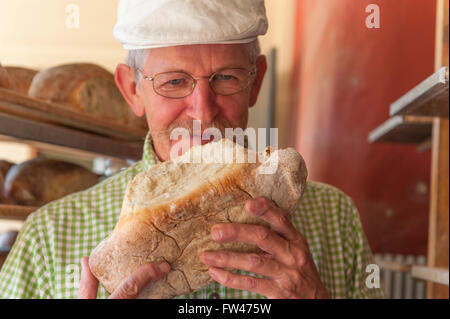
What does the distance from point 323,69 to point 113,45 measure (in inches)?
14.7

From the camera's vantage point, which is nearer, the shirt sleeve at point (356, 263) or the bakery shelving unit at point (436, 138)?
the shirt sleeve at point (356, 263)

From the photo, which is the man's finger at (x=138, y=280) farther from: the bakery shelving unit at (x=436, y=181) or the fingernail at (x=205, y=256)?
the bakery shelving unit at (x=436, y=181)

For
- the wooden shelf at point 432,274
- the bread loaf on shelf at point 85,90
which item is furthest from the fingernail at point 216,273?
the bread loaf on shelf at point 85,90

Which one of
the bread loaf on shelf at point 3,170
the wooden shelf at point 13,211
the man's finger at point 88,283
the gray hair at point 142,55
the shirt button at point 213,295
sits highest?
the gray hair at point 142,55

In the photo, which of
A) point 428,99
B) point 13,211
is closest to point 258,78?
point 428,99

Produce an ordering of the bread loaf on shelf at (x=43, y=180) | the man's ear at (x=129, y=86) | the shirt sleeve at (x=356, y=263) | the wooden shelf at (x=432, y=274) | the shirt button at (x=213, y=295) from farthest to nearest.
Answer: the bread loaf on shelf at (x=43, y=180)
the wooden shelf at (x=432, y=274)
the shirt sleeve at (x=356, y=263)
the shirt button at (x=213, y=295)
the man's ear at (x=129, y=86)

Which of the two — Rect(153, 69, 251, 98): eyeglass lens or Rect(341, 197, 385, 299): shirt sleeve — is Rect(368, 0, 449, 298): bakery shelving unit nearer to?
Rect(341, 197, 385, 299): shirt sleeve

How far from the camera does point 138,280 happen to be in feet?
1.66

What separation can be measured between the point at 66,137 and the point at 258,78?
0.62m

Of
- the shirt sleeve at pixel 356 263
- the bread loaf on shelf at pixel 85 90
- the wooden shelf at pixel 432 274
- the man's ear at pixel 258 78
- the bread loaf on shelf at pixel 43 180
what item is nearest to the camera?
the man's ear at pixel 258 78

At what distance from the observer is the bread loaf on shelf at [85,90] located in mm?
1481

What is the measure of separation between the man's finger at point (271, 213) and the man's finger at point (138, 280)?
0.36ft
